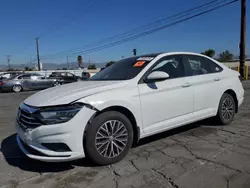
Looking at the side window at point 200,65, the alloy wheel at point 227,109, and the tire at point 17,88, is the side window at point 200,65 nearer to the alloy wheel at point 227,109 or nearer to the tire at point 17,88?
the alloy wheel at point 227,109

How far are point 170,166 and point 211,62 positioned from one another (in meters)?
2.66

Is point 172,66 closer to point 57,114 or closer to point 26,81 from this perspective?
point 57,114

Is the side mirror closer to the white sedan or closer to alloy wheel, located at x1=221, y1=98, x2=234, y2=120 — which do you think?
the white sedan

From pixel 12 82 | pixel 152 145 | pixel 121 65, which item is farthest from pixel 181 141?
pixel 12 82

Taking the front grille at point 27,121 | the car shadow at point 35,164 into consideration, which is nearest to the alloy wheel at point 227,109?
the car shadow at point 35,164

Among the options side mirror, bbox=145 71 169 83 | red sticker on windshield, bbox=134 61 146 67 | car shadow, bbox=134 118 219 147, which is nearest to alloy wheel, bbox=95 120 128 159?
car shadow, bbox=134 118 219 147

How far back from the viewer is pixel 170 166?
3225 millimetres

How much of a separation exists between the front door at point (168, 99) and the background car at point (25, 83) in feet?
52.5

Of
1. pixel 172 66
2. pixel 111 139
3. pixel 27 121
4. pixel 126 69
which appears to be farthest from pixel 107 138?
pixel 172 66

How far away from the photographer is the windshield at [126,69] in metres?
3.93

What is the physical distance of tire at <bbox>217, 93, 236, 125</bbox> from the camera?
16.1 ft

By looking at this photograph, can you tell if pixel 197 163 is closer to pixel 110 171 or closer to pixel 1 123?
pixel 110 171

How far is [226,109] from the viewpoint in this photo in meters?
5.02

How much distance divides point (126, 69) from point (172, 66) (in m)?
0.83
